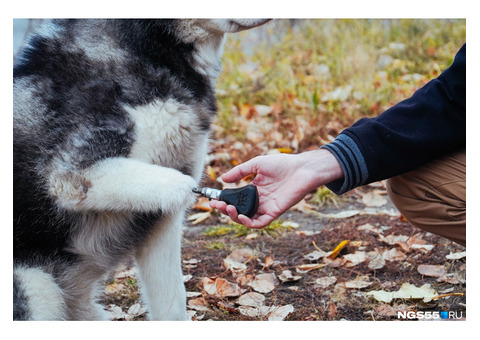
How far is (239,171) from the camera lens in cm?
236

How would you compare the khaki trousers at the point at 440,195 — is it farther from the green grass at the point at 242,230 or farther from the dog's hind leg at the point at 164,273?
the green grass at the point at 242,230

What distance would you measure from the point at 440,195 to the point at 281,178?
0.66 metres

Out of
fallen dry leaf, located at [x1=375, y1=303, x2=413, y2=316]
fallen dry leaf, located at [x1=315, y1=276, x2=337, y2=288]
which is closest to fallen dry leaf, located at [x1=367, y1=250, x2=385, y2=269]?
fallen dry leaf, located at [x1=315, y1=276, x2=337, y2=288]

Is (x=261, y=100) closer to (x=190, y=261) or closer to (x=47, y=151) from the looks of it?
(x=190, y=261)

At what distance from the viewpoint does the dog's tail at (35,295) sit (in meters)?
2.17

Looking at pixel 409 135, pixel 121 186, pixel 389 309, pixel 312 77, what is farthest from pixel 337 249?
pixel 312 77

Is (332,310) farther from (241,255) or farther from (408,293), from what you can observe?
(241,255)

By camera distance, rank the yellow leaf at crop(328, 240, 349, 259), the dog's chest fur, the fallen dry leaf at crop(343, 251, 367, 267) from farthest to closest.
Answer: the yellow leaf at crop(328, 240, 349, 259)
the fallen dry leaf at crop(343, 251, 367, 267)
the dog's chest fur

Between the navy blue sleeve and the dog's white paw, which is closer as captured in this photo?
the dog's white paw

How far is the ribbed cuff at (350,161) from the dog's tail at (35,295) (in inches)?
49.6

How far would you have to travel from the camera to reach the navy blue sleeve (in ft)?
7.27

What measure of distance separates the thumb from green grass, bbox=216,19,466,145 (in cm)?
215

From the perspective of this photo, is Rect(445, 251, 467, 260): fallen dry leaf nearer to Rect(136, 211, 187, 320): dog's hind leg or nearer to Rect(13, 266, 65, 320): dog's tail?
Rect(136, 211, 187, 320): dog's hind leg

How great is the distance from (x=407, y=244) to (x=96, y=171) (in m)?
1.90
